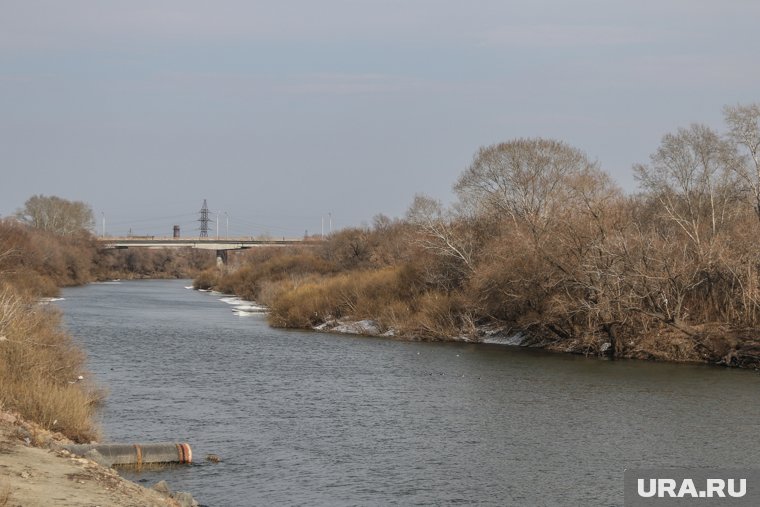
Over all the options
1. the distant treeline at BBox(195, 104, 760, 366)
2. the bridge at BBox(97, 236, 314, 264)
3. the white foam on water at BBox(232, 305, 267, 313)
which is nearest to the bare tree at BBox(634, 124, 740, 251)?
the distant treeline at BBox(195, 104, 760, 366)

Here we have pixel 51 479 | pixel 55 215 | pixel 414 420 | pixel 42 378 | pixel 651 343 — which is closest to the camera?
pixel 51 479

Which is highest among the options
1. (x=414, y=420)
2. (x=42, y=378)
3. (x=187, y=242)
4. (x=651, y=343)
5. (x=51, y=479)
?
(x=187, y=242)

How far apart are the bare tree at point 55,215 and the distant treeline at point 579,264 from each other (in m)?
90.9

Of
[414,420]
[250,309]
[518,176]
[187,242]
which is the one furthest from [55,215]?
[414,420]

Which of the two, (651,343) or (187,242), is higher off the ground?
(187,242)

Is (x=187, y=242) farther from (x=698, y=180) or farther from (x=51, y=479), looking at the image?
(x=51, y=479)

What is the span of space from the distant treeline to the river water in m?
2.97

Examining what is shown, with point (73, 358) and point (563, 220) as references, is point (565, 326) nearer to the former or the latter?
point (563, 220)

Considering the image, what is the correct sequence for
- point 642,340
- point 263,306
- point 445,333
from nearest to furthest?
point 642,340, point 445,333, point 263,306

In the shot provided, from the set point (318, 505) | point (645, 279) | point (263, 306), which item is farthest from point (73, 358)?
point (263, 306)

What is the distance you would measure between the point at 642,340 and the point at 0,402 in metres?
34.2

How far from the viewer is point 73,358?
1132 inches

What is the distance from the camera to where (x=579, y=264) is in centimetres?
4781

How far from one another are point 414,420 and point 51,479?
15185 millimetres
